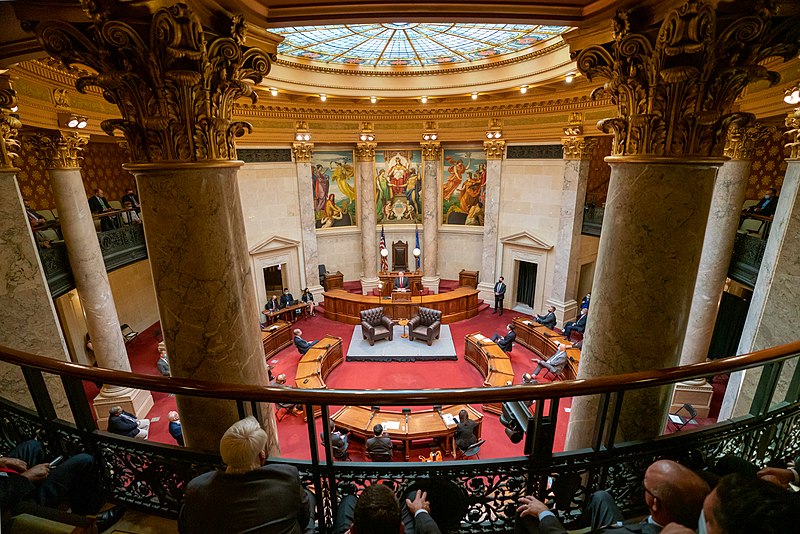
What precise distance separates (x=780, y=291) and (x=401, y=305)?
9.68 meters

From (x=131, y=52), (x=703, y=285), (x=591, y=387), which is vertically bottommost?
(x=703, y=285)

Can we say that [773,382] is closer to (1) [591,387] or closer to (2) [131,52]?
(1) [591,387]

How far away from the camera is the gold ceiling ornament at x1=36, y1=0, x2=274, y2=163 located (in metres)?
2.26

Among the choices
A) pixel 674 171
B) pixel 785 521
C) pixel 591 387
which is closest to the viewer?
pixel 785 521

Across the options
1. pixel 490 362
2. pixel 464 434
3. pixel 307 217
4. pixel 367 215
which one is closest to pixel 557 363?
pixel 490 362

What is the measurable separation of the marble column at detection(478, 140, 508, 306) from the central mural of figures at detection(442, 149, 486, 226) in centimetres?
47

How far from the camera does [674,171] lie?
263cm

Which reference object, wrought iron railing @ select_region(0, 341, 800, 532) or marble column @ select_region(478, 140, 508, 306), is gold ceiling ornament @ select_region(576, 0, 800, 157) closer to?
wrought iron railing @ select_region(0, 341, 800, 532)

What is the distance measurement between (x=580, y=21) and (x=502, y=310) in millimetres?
11710

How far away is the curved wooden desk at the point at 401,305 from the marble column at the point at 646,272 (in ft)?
31.9

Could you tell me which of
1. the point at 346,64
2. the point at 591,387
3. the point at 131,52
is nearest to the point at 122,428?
the point at 131,52

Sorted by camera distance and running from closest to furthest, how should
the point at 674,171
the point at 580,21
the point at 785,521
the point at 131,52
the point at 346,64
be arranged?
the point at 785,521, the point at 131,52, the point at 674,171, the point at 580,21, the point at 346,64

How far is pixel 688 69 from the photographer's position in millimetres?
2422

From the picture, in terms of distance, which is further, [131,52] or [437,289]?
[437,289]
